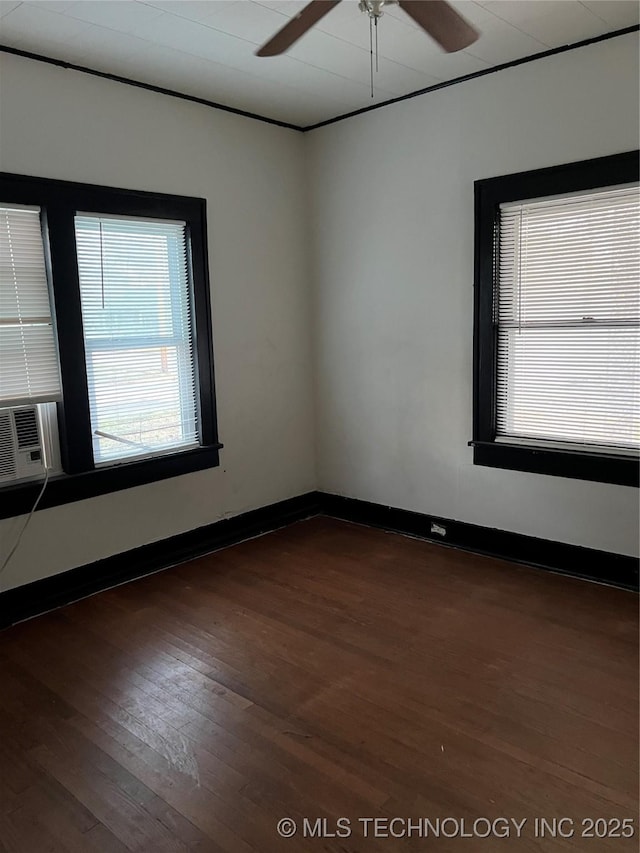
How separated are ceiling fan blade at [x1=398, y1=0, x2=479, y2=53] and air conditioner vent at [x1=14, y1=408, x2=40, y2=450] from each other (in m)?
2.48

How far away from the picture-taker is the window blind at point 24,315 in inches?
123

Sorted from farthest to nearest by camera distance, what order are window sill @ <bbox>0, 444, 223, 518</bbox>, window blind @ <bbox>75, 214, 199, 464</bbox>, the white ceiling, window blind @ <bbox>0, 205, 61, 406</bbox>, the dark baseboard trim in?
window blind @ <bbox>75, 214, 199, 464</bbox>, the dark baseboard trim, window sill @ <bbox>0, 444, 223, 518</bbox>, window blind @ <bbox>0, 205, 61, 406</bbox>, the white ceiling

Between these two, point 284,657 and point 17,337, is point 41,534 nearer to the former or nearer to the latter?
point 17,337

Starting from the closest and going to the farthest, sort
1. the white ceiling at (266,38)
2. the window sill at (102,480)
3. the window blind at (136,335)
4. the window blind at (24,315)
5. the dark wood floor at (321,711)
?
the dark wood floor at (321,711), the white ceiling at (266,38), the window blind at (24,315), the window sill at (102,480), the window blind at (136,335)

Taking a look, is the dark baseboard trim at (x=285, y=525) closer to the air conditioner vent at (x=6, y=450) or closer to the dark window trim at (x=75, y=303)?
the dark window trim at (x=75, y=303)

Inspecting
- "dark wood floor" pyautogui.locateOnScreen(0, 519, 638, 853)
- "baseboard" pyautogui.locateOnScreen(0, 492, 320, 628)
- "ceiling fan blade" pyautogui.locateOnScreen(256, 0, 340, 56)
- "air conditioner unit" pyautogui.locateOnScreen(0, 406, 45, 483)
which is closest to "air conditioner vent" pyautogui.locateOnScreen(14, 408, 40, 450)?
"air conditioner unit" pyautogui.locateOnScreen(0, 406, 45, 483)

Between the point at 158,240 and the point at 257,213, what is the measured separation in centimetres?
82

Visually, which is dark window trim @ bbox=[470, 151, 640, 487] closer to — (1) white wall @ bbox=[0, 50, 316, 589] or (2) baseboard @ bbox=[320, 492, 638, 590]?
(2) baseboard @ bbox=[320, 492, 638, 590]

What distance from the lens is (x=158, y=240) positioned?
374cm

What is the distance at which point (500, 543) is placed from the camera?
3.87 metres

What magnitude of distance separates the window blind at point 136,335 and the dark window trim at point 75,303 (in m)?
0.06

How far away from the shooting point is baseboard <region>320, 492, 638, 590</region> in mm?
3434

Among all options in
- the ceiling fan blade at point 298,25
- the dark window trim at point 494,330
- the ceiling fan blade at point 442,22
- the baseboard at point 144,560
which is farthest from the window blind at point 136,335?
the ceiling fan blade at point 442,22

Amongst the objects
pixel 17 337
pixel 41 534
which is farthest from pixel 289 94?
pixel 41 534
